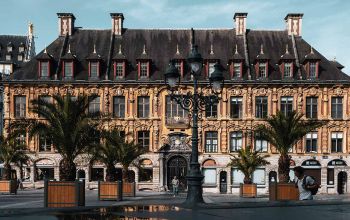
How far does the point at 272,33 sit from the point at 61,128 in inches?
1421

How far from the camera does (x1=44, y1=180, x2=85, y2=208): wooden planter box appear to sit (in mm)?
23172

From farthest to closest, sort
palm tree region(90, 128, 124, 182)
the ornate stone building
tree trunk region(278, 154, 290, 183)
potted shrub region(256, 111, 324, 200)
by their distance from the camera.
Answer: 1. the ornate stone building
2. palm tree region(90, 128, 124, 182)
3. potted shrub region(256, 111, 324, 200)
4. tree trunk region(278, 154, 290, 183)

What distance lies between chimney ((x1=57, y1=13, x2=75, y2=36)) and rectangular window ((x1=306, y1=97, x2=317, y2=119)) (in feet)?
84.6

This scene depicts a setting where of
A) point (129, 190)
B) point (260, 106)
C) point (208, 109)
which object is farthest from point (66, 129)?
point (260, 106)

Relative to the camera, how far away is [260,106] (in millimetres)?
55094

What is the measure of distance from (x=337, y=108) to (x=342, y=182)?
23.9 ft

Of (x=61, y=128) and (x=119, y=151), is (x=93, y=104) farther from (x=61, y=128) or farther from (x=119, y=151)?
(x=61, y=128)

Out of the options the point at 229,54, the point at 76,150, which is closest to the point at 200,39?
the point at 229,54

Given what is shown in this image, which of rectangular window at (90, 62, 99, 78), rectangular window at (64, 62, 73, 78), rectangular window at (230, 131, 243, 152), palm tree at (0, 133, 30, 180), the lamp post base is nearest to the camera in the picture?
the lamp post base

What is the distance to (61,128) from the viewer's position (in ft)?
93.1

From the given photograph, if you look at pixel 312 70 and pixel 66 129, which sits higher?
pixel 312 70

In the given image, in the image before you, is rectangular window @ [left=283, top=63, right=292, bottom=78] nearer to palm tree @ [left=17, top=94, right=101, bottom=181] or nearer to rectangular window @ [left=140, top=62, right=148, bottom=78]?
rectangular window @ [left=140, top=62, right=148, bottom=78]

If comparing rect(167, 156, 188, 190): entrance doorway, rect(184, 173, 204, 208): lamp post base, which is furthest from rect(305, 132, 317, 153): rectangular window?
rect(184, 173, 204, 208): lamp post base

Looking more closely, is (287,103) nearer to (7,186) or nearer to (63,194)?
(7,186)
